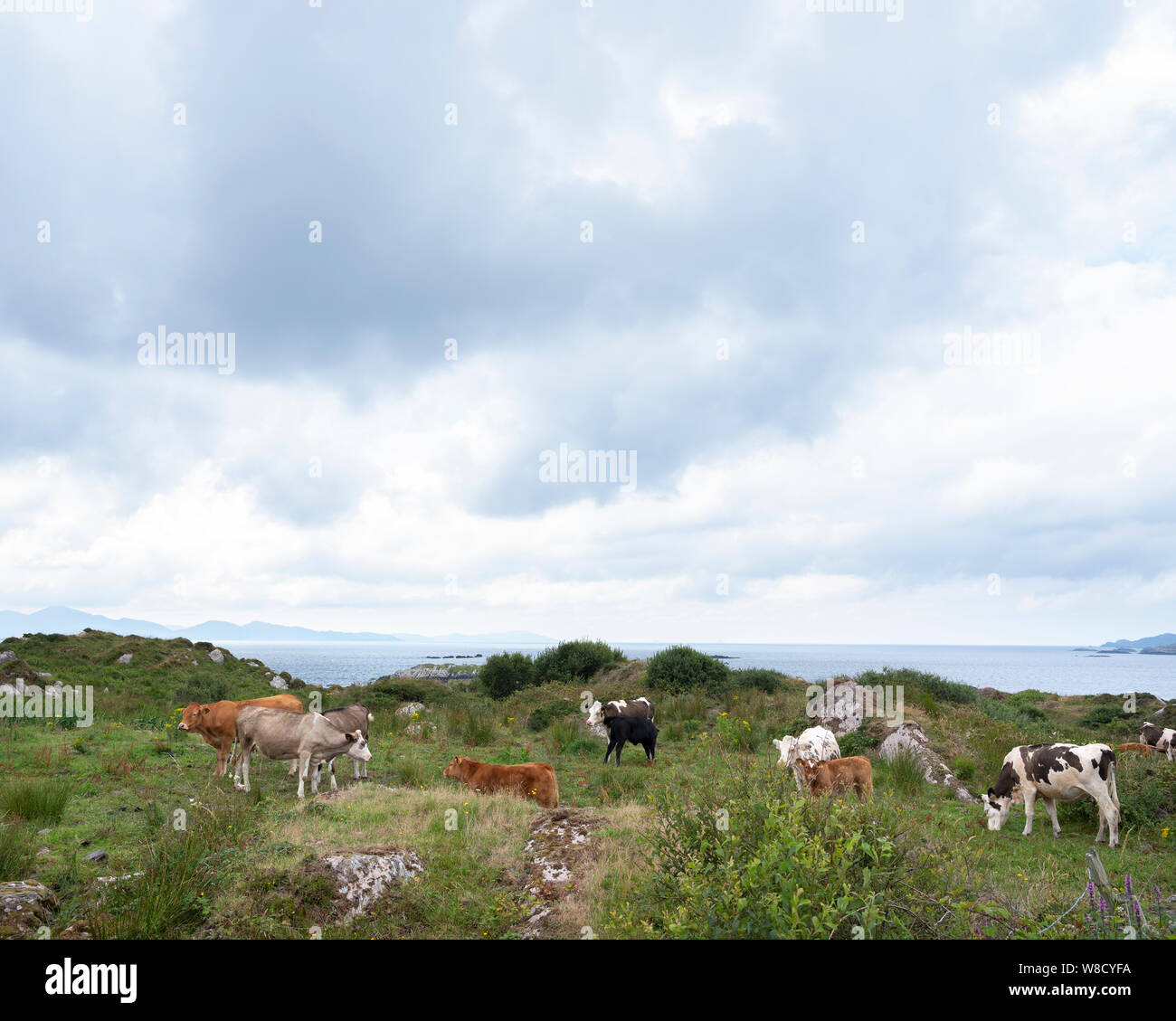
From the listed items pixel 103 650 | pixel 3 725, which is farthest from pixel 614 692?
pixel 103 650

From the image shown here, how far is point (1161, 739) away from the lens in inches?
650

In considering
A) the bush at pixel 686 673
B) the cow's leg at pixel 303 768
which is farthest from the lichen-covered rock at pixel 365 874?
the bush at pixel 686 673

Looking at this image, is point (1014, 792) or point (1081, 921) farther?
point (1014, 792)

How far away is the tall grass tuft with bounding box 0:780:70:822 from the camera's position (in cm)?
968

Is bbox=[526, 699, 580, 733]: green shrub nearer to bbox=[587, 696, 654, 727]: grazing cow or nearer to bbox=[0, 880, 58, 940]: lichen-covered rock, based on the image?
bbox=[587, 696, 654, 727]: grazing cow

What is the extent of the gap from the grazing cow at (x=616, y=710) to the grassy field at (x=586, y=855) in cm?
102

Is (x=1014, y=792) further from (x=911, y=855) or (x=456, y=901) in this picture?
(x=456, y=901)

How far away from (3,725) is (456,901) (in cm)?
1701

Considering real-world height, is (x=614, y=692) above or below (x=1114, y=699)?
above

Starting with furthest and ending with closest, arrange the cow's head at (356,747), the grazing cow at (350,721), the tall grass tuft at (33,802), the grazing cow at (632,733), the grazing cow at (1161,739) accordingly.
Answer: the grazing cow at (632,733), the grazing cow at (1161,739), the grazing cow at (350,721), the cow's head at (356,747), the tall grass tuft at (33,802)

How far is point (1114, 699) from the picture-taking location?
1478 inches

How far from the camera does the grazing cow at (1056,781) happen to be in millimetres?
10797

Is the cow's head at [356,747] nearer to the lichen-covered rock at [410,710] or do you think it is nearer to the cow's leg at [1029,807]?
the lichen-covered rock at [410,710]

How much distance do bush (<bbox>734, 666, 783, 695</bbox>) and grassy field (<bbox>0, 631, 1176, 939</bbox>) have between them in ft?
Answer: 35.5
